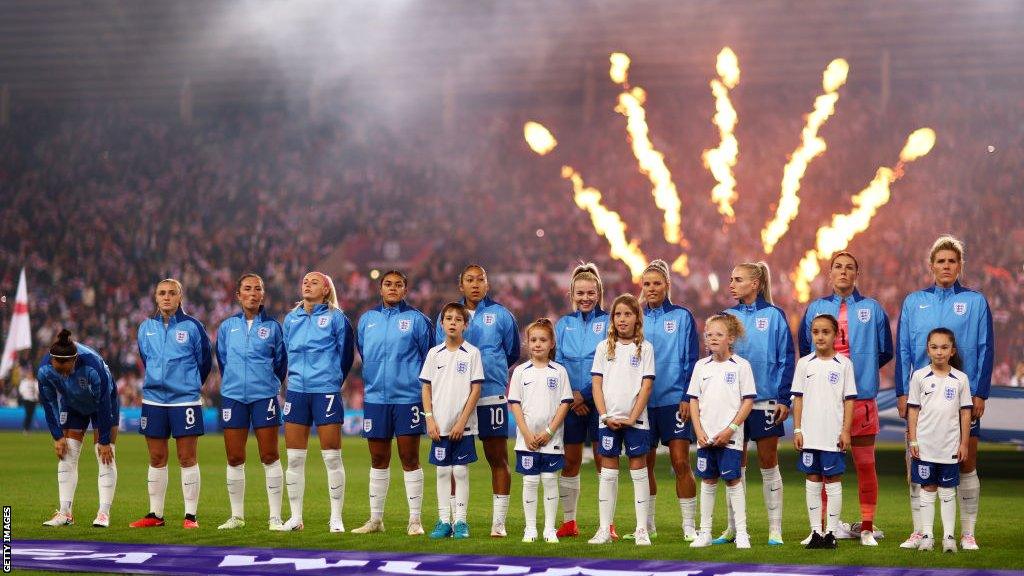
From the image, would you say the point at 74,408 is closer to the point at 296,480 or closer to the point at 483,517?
the point at 296,480

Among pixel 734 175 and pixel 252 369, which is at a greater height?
pixel 734 175

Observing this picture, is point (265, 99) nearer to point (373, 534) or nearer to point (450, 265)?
point (450, 265)

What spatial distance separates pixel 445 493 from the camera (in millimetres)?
9273

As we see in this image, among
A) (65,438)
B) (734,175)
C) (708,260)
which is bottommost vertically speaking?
(65,438)

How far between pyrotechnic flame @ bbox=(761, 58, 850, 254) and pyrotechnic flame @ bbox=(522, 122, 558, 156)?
5.68m

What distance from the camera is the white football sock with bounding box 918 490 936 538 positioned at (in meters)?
8.46

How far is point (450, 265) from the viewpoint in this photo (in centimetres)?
2859

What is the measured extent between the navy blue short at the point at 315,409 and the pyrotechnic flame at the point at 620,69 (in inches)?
764

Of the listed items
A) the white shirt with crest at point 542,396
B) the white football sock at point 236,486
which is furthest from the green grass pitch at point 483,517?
the white shirt with crest at point 542,396

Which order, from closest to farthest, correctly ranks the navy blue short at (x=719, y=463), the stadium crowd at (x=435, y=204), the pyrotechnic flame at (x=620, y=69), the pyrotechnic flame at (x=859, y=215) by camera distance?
the navy blue short at (x=719, y=463) < the pyrotechnic flame at (x=859, y=215) < the stadium crowd at (x=435, y=204) < the pyrotechnic flame at (x=620, y=69)

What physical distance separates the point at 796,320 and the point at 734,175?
20.4ft

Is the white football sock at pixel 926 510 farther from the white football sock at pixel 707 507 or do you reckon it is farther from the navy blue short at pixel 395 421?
the navy blue short at pixel 395 421

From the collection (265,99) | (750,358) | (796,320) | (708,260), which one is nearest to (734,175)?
(708,260)

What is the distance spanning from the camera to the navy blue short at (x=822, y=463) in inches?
336
